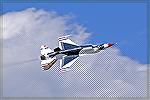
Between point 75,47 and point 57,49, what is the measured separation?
166 inches

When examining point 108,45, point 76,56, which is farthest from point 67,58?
point 108,45

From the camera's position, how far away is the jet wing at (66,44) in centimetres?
9644

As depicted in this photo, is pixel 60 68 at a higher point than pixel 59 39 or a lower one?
lower

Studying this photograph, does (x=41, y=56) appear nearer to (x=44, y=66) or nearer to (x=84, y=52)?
(x=44, y=66)

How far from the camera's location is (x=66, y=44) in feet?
319

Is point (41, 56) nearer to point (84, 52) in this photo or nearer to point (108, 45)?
point (84, 52)

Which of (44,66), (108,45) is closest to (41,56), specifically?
(44,66)

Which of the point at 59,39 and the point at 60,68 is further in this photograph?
the point at 59,39

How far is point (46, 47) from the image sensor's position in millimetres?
98812

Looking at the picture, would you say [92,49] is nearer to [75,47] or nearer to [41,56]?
[75,47]

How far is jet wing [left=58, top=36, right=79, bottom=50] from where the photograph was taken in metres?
96.4

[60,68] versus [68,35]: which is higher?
[68,35]

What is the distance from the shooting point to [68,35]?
99125 millimetres

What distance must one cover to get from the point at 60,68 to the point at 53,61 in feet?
9.62
